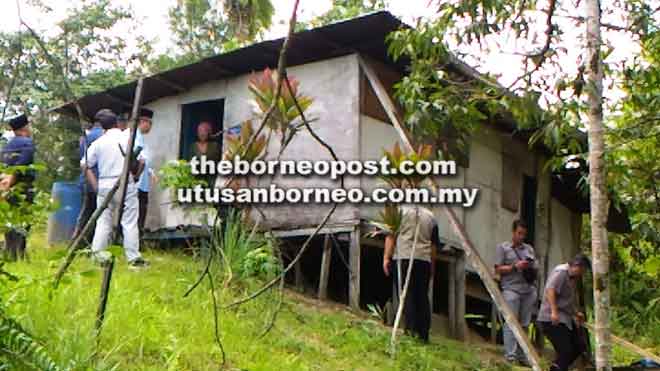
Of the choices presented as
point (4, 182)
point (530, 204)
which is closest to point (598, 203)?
point (4, 182)

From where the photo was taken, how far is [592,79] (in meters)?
6.08

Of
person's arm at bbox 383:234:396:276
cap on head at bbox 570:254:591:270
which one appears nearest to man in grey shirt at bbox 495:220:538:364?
cap on head at bbox 570:254:591:270

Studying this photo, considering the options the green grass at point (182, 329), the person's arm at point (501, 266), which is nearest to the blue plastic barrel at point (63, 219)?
the green grass at point (182, 329)

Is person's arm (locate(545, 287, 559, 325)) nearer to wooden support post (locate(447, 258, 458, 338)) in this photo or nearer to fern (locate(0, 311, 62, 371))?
wooden support post (locate(447, 258, 458, 338))

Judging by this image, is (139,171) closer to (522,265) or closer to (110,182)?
(110,182)

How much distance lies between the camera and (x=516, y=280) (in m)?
8.99

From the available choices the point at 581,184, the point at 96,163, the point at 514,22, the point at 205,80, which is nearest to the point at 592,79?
the point at 514,22

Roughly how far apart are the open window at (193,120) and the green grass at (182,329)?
2.68m

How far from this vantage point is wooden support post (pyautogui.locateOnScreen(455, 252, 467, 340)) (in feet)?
35.3

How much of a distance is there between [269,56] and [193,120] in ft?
7.22

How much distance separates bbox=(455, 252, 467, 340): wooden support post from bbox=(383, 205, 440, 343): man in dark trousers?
260 centimetres

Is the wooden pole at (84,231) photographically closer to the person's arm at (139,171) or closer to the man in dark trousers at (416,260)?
the person's arm at (139,171)

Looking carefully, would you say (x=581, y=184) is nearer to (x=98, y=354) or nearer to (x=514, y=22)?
(x=514, y=22)

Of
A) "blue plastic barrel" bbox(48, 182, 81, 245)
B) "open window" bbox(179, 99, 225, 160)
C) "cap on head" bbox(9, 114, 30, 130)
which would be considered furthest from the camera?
"open window" bbox(179, 99, 225, 160)
